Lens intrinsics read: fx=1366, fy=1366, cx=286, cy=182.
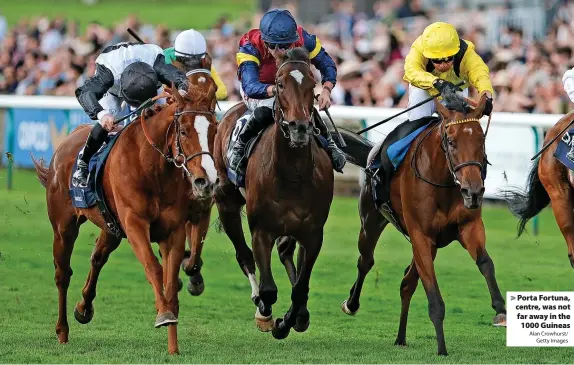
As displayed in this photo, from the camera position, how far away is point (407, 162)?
30.0 feet

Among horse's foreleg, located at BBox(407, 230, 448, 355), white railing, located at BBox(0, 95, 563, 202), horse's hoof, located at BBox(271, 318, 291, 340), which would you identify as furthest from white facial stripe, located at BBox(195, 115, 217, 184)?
white railing, located at BBox(0, 95, 563, 202)

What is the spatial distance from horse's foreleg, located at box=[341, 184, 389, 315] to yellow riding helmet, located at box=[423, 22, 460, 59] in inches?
52.3

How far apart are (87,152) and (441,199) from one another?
2.42 meters

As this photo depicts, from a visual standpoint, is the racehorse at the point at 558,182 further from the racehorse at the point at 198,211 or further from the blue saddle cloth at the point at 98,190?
the blue saddle cloth at the point at 98,190

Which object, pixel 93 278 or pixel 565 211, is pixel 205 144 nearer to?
pixel 93 278

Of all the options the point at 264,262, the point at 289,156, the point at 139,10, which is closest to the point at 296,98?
the point at 289,156

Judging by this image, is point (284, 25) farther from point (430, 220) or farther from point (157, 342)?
point (157, 342)

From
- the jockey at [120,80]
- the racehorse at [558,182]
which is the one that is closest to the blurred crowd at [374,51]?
the racehorse at [558,182]

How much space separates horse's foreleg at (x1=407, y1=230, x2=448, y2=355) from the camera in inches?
333

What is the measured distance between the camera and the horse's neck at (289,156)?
868 cm

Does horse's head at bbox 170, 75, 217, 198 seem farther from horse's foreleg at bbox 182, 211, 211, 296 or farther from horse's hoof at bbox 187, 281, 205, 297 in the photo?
horse's hoof at bbox 187, 281, 205, 297

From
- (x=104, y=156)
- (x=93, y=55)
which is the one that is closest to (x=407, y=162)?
(x=104, y=156)

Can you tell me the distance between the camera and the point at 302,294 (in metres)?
9.00

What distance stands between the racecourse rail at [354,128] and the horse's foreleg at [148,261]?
3.96 m
